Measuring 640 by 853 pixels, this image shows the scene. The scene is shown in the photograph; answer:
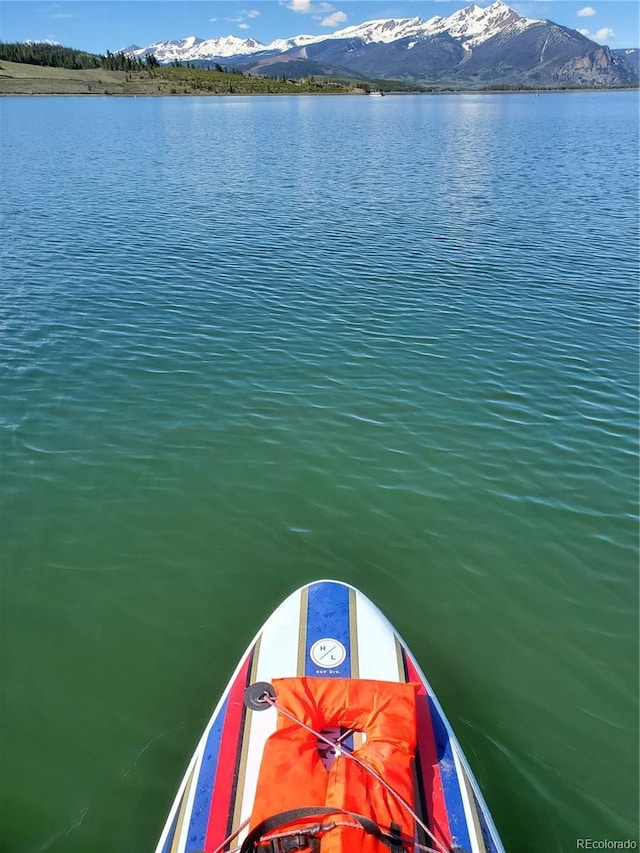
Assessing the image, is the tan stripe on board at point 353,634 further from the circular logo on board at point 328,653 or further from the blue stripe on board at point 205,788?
the blue stripe on board at point 205,788

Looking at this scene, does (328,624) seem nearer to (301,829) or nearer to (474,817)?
(474,817)

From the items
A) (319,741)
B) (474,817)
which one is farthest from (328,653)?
(474,817)

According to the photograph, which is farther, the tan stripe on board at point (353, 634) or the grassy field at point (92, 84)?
the grassy field at point (92, 84)

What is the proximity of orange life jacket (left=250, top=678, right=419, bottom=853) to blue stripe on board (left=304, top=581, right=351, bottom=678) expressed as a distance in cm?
80

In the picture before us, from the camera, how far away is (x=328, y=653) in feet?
23.8

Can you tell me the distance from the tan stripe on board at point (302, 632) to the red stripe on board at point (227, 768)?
701 millimetres

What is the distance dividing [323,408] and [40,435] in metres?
6.67

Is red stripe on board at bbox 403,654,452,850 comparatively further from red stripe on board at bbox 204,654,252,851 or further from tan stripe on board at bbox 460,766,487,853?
red stripe on board at bbox 204,654,252,851

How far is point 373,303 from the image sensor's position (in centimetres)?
2047

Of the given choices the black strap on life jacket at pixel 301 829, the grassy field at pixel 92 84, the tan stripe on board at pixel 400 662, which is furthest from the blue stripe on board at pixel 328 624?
the grassy field at pixel 92 84

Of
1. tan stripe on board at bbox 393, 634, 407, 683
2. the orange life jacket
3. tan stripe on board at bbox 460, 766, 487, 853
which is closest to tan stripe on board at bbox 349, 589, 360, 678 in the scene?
tan stripe on board at bbox 393, 634, 407, 683

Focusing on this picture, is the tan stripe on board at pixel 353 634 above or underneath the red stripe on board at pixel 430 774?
above

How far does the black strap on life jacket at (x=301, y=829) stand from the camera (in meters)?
4.87

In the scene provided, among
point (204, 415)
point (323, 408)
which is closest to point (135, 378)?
point (204, 415)
